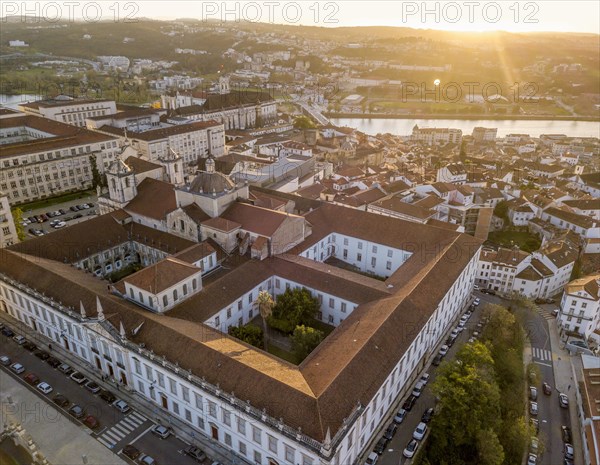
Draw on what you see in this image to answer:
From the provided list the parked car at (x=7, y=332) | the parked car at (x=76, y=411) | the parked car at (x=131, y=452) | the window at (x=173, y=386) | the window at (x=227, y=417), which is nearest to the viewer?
the window at (x=227, y=417)

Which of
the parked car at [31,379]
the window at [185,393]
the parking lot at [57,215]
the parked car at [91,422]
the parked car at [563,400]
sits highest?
the parking lot at [57,215]

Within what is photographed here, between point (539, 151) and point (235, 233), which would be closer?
point (235, 233)

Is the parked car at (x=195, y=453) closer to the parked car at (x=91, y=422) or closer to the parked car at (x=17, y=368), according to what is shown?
the parked car at (x=91, y=422)

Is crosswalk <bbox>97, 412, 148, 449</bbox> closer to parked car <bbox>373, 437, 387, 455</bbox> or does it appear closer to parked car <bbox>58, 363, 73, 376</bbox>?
parked car <bbox>58, 363, 73, 376</bbox>

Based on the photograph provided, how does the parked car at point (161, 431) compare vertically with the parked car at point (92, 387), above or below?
below

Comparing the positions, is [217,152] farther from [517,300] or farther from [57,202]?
[517,300]

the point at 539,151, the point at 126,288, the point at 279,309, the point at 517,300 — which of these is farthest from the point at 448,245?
the point at 539,151

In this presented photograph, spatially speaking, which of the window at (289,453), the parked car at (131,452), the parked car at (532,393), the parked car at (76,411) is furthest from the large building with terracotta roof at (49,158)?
the parked car at (532,393)
